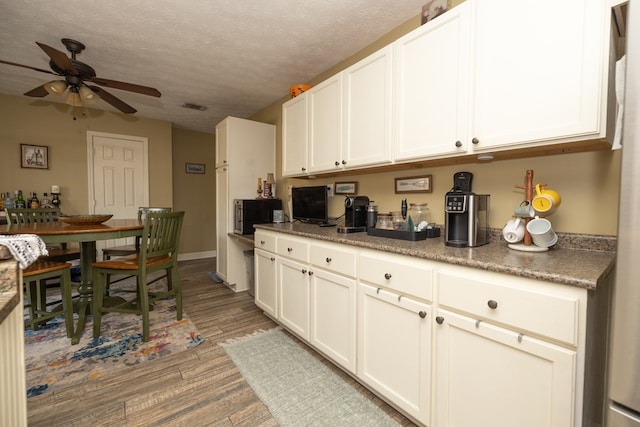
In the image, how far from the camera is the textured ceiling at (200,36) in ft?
6.86

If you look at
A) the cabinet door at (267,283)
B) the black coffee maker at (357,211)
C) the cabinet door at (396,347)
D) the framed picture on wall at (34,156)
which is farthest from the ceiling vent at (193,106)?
the cabinet door at (396,347)

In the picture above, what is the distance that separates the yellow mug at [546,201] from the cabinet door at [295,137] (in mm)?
1847

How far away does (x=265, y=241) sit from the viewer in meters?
2.63

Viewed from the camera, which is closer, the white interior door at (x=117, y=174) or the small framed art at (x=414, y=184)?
the small framed art at (x=414, y=184)

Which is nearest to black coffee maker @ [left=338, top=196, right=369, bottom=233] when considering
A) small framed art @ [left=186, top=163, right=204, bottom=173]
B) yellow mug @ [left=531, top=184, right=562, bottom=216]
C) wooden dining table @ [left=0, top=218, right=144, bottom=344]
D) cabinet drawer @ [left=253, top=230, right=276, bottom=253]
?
cabinet drawer @ [left=253, top=230, right=276, bottom=253]

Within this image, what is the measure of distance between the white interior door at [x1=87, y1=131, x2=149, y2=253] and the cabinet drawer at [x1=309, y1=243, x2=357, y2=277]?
4.06m

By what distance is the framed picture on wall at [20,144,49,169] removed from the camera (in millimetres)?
3857

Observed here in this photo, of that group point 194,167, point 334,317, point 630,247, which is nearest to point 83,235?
point 334,317

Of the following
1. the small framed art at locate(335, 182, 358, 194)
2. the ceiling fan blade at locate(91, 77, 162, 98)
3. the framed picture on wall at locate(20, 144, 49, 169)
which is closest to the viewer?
the ceiling fan blade at locate(91, 77, 162, 98)

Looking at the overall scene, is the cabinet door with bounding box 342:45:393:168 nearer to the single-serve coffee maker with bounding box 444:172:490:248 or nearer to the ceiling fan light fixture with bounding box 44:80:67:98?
the single-serve coffee maker with bounding box 444:172:490:248

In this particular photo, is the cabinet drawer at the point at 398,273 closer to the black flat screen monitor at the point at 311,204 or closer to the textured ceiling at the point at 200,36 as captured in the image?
the black flat screen monitor at the point at 311,204

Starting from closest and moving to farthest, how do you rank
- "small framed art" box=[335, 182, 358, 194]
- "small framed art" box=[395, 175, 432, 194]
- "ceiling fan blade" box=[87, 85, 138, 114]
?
1. "small framed art" box=[395, 175, 432, 194]
2. "ceiling fan blade" box=[87, 85, 138, 114]
3. "small framed art" box=[335, 182, 358, 194]

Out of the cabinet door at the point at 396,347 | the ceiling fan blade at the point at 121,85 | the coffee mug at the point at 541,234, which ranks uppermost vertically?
the ceiling fan blade at the point at 121,85

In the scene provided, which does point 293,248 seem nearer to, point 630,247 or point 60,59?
point 630,247
